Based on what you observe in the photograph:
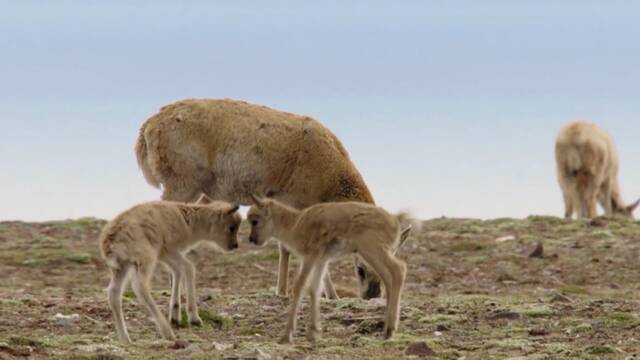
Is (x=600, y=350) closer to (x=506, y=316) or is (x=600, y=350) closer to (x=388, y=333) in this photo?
(x=388, y=333)

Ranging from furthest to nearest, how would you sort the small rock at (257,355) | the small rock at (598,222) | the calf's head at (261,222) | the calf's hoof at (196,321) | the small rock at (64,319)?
the small rock at (598,222)
the small rock at (64,319)
the calf's hoof at (196,321)
the calf's head at (261,222)
the small rock at (257,355)

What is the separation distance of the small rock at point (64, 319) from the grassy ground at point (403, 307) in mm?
14

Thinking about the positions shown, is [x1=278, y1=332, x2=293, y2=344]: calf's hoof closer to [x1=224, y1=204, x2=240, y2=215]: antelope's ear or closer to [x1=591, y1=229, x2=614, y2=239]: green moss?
[x1=224, y1=204, x2=240, y2=215]: antelope's ear

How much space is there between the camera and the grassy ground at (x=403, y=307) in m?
11.6

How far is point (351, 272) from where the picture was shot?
77.5 feet

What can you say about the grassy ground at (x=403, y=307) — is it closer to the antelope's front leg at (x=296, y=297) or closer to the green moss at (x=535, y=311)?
the green moss at (x=535, y=311)

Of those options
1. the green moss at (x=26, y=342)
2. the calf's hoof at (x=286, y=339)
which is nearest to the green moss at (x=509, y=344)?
the calf's hoof at (x=286, y=339)

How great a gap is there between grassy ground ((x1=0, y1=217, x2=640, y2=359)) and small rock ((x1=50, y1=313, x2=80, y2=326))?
0.01 meters

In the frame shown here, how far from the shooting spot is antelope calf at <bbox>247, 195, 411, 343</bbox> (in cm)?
1191

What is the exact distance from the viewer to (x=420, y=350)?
37.3ft

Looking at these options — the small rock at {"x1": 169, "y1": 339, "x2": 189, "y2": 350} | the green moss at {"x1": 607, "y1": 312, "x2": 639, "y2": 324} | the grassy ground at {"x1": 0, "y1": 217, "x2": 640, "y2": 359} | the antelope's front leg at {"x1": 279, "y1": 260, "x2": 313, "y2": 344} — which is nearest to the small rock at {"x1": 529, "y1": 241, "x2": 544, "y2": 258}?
the grassy ground at {"x1": 0, "y1": 217, "x2": 640, "y2": 359}

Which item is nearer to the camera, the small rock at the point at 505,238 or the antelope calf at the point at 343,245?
the antelope calf at the point at 343,245

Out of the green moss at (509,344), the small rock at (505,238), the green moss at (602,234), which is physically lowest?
the green moss at (509,344)

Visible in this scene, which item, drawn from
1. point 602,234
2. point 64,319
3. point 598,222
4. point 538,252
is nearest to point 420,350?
point 64,319
